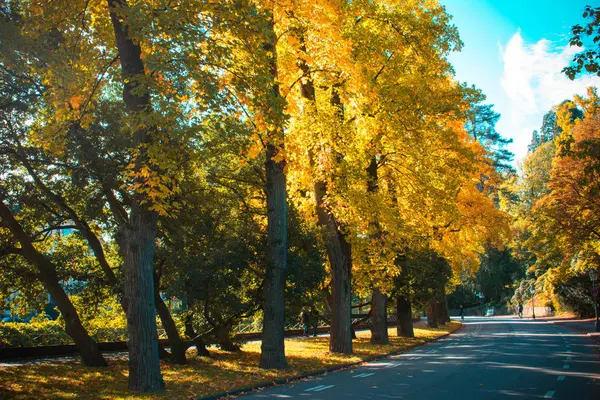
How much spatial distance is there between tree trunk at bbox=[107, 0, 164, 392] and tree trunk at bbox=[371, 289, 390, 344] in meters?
17.1

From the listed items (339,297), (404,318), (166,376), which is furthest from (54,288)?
(404,318)

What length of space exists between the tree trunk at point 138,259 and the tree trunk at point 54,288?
6.16 meters

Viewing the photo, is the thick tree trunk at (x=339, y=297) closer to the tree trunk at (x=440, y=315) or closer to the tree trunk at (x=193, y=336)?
the tree trunk at (x=193, y=336)

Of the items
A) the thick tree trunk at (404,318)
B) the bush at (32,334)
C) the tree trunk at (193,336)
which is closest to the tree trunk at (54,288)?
the tree trunk at (193,336)

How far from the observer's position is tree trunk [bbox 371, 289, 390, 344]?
92.5 feet

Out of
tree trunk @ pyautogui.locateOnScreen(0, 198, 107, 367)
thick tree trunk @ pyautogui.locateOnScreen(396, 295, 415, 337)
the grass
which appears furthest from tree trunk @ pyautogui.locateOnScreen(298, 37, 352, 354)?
thick tree trunk @ pyautogui.locateOnScreen(396, 295, 415, 337)

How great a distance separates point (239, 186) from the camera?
21.5 meters

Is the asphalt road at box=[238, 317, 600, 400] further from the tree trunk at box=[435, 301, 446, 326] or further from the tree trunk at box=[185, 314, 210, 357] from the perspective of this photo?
the tree trunk at box=[435, 301, 446, 326]

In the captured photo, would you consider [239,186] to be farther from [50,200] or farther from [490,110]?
[490,110]

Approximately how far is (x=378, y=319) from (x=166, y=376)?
14696 millimetres

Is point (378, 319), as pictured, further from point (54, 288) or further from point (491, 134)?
point (491, 134)

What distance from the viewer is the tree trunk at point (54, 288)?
17000 mm

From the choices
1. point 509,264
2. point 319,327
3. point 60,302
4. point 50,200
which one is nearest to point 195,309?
point 60,302

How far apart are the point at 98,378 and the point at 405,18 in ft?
47.2
